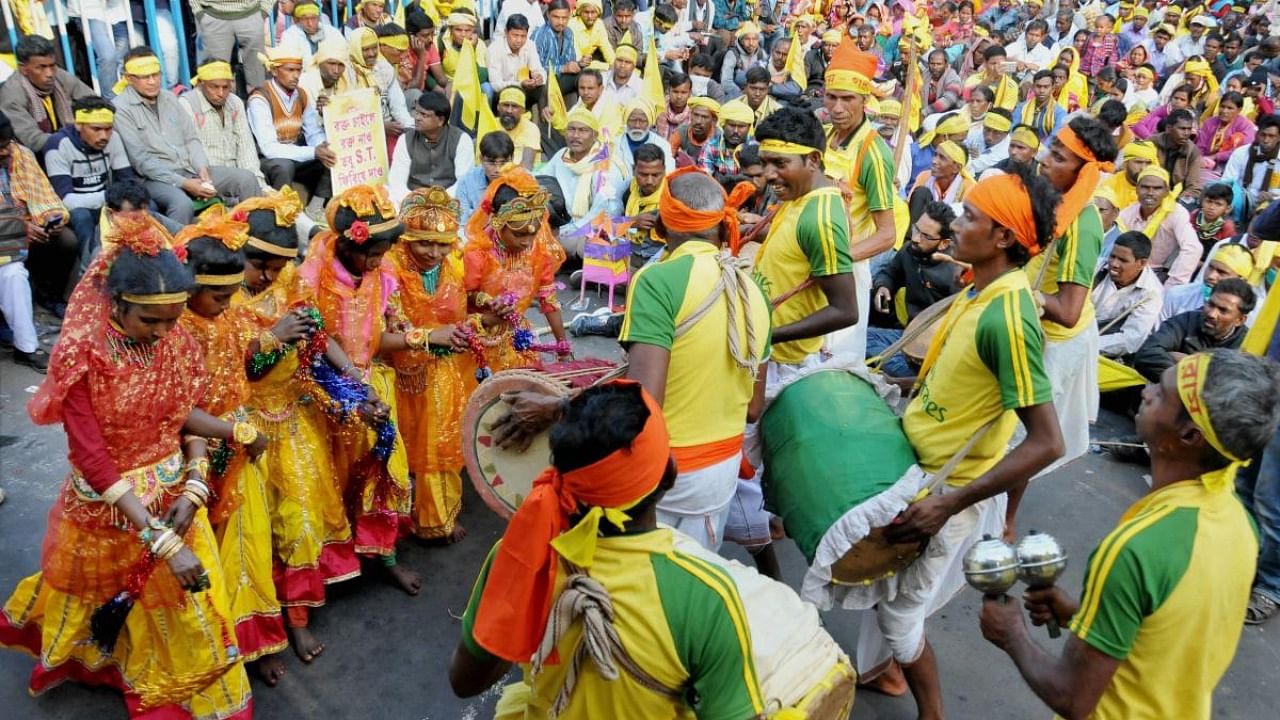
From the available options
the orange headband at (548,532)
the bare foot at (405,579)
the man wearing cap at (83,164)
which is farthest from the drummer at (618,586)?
the man wearing cap at (83,164)

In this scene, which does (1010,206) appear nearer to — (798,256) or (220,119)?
(798,256)

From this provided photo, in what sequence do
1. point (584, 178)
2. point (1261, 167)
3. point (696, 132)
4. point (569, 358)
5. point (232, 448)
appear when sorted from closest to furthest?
point (232, 448) < point (569, 358) < point (584, 178) < point (696, 132) < point (1261, 167)

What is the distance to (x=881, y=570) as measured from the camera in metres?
3.53

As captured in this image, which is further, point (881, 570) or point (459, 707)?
point (459, 707)

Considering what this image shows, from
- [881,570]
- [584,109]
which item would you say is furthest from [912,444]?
[584,109]

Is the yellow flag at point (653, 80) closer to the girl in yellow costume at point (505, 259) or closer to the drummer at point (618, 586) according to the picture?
the girl in yellow costume at point (505, 259)

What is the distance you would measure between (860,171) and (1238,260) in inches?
160

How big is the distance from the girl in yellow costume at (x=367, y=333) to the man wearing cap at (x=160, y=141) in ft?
12.9

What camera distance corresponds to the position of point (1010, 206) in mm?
3438

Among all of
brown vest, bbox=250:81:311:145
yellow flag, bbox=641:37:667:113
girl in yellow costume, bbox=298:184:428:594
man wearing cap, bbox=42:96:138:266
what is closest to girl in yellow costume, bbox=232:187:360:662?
girl in yellow costume, bbox=298:184:428:594

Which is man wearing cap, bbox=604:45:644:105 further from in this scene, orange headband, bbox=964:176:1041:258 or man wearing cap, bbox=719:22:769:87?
orange headband, bbox=964:176:1041:258

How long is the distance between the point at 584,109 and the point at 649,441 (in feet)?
28.7

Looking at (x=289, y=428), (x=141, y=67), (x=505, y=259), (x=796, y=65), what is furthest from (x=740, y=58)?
(x=289, y=428)

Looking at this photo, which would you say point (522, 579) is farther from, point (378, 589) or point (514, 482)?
point (378, 589)
